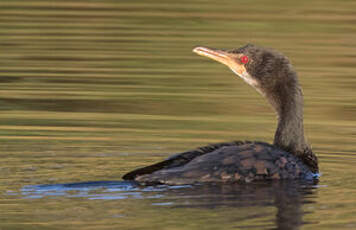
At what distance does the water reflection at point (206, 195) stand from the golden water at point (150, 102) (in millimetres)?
32

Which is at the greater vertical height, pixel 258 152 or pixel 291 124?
pixel 291 124

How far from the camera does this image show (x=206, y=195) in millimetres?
8812

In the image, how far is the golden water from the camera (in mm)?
8445

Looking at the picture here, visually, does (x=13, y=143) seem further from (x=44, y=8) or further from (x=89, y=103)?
(x=44, y=8)

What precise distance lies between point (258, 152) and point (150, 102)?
15.0 feet

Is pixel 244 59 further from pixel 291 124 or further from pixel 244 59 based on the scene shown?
pixel 291 124

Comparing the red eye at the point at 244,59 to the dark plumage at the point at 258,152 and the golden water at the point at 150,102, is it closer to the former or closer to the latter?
the dark plumage at the point at 258,152

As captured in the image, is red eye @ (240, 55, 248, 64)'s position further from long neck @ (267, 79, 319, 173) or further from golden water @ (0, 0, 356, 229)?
Answer: golden water @ (0, 0, 356, 229)

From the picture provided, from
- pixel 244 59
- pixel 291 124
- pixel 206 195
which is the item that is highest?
pixel 244 59

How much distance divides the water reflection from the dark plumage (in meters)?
0.09

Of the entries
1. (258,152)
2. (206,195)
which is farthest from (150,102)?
(206,195)

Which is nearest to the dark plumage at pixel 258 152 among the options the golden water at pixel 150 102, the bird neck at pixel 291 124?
the bird neck at pixel 291 124

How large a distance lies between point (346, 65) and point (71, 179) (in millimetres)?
8568

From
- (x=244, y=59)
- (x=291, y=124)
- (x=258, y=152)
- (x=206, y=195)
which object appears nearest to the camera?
(x=206, y=195)
